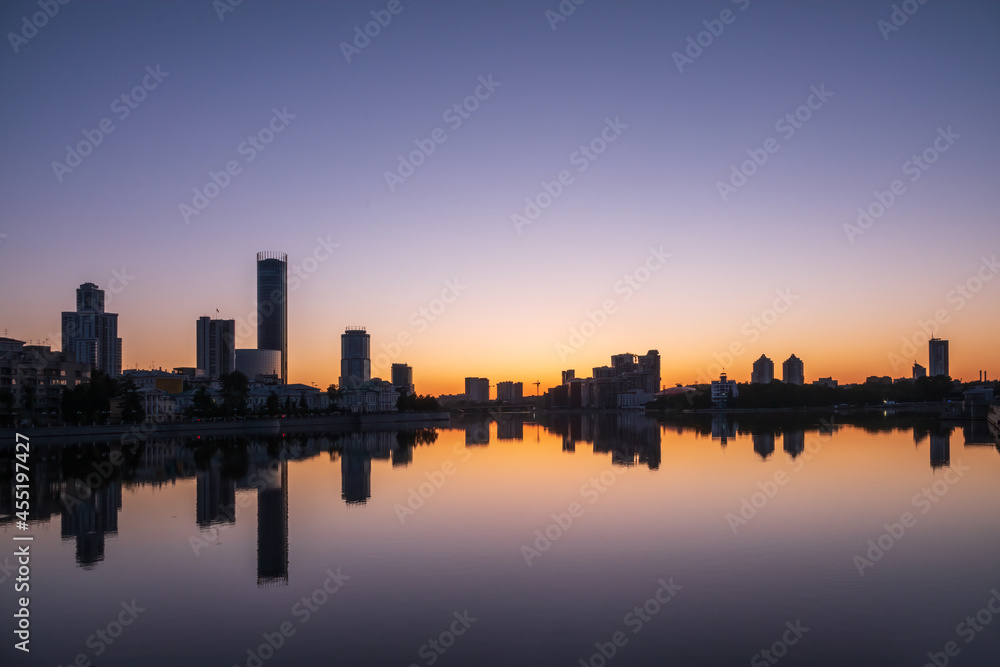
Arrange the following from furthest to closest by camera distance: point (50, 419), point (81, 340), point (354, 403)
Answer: point (81, 340) → point (354, 403) → point (50, 419)

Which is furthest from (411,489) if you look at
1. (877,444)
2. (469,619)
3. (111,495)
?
(877,444)

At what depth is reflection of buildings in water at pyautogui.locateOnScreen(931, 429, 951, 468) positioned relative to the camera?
33.7m

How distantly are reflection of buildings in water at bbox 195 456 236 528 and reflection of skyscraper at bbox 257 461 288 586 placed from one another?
88cm

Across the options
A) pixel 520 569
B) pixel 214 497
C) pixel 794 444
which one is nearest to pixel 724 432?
pixel 794 444

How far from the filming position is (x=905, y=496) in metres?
23.3

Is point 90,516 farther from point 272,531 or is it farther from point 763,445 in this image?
point 763,445

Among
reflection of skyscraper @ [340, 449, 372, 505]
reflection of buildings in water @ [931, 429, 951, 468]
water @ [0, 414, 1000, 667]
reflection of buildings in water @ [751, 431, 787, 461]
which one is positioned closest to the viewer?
water @ [0, 414, 1000, 667]

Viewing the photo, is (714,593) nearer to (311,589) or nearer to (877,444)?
(311,589)

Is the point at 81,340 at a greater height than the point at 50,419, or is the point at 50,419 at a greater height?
the point at 81,340

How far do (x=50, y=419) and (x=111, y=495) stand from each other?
153 feet

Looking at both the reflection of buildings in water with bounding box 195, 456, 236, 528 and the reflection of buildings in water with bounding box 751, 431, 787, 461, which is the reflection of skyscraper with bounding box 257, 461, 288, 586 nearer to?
the reflection of buildings in water with bounding box 195, 456, 236, 528

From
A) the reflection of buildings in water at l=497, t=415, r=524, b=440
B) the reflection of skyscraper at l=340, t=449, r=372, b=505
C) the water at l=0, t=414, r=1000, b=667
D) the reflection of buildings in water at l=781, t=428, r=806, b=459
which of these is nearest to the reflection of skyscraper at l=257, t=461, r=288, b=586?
the water at l=0, t=414, r=1000, b=667

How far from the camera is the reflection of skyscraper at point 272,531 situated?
1480 centimetres

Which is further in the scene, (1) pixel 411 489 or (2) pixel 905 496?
(1) pixel 411 489
